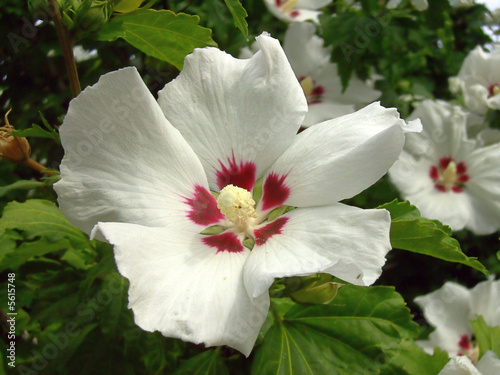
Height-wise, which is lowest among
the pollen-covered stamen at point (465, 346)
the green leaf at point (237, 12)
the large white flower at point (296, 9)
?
the pollen-covered stamen at point (465, 346)

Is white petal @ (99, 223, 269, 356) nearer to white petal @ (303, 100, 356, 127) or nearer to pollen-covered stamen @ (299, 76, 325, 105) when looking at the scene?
white petal @ (303, 100, 356, 127)

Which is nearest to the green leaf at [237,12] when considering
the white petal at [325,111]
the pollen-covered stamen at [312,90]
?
the white petal at [325,111]

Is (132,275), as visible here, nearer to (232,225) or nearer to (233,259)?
(233,259)

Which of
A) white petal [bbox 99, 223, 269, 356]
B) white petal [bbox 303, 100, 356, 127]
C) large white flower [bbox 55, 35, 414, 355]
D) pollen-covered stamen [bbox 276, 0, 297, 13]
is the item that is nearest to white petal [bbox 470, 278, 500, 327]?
white petal [bbox 303, 100, 356, 127]

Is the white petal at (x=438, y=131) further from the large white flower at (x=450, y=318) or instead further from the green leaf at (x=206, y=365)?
the green leaf at (x=206, y=365)

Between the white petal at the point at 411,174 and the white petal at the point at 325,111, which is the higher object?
the white petal at the point at 325,111

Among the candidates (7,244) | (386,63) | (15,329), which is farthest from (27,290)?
(386,63)
